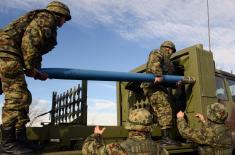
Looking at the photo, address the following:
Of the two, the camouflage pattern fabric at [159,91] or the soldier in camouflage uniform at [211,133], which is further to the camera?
the camouflage pattern fabric at [159,91]

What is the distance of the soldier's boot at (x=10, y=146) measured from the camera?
3.60 meters

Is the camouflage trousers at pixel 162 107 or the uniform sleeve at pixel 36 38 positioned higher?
the uniform sleeve at pixel 36 38

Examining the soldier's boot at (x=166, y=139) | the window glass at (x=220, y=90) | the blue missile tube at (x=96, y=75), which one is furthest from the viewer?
the window glass at (x=220, y=90)

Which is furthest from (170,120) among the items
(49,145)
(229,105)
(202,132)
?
(49,145)

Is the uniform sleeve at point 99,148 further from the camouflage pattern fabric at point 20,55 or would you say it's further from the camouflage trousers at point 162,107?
the camouflage trousers at point 162,107

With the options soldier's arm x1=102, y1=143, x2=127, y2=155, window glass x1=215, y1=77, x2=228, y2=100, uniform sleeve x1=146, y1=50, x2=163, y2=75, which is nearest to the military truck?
window glass x1=215, y1=77, x2=228, y2=100

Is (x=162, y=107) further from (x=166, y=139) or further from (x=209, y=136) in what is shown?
(x=209, y=136)

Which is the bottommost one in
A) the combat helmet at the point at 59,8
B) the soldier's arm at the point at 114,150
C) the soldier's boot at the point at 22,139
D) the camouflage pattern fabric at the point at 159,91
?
the soldier's arm at the point at 114,150

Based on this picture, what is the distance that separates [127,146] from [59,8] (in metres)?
1.72

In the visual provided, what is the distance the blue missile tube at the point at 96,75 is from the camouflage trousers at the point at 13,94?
0.44 m

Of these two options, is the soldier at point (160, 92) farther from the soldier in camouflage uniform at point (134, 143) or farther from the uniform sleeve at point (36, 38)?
the uniform sleeve at point (36, 38)

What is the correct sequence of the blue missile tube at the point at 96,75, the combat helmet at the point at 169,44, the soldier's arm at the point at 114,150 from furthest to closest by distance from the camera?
the combat helmet at the point at 169,44, the blue missile tube at the point at 96,75, the soldier's arm at the point at 114,150

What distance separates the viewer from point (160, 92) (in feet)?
18.2

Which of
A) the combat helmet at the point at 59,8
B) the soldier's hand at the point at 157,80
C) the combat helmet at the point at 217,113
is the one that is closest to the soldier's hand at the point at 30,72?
the combat helmet at the point at 59,8
